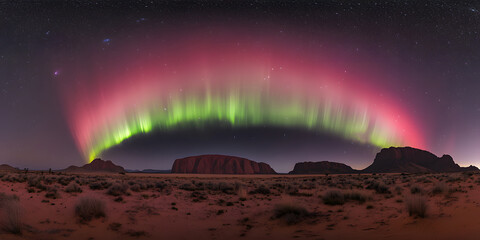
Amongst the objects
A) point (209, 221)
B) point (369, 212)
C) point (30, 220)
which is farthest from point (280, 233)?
point (30, 220)

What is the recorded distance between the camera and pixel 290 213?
12430 millimetres

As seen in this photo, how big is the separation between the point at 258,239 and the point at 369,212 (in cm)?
665

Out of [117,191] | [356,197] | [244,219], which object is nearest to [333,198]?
[356,197]

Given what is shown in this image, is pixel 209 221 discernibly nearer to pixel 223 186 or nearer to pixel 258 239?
pixel 258 239

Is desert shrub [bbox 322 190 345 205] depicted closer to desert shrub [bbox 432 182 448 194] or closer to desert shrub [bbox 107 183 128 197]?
desert shrub [bbox 432 182 448 194]

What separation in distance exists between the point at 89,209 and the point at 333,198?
46.6 feet

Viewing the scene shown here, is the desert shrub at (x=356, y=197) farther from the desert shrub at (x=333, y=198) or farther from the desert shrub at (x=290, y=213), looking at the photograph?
the desert shrub at (x=290, y=213)

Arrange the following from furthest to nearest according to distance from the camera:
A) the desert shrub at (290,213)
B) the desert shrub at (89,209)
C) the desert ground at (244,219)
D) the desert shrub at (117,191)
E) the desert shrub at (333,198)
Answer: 1. the desert shrub at (117,191)
2. the desert shrub at (333,198)
3. the desert shrub at (89,209)
4. the desert shrub at (290,213)
5. the desert ground at (244,219)

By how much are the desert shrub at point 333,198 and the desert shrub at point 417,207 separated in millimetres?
5526

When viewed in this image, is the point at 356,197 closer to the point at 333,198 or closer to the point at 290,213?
the point at 333,198

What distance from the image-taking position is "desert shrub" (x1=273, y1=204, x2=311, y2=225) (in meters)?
11.8

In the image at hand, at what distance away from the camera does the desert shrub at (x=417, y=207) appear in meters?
9.84

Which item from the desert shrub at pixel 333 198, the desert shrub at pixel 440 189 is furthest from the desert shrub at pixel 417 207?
the desert shrub at pixel 440 189

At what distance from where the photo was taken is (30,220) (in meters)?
11.2
